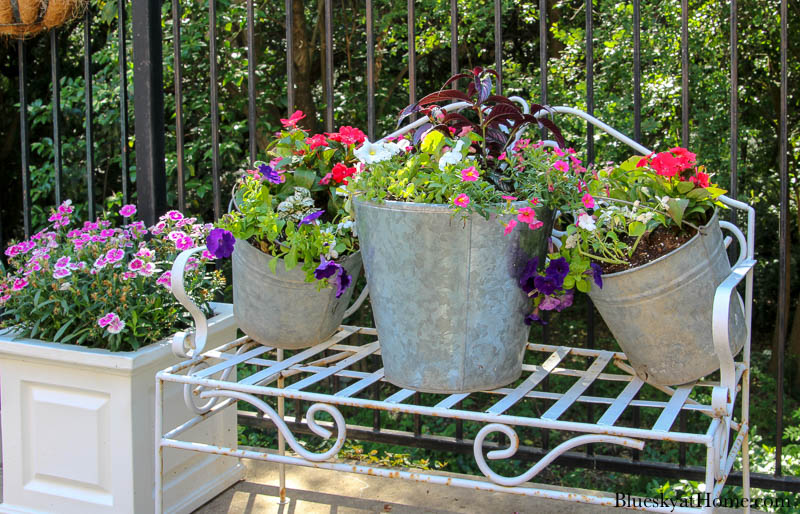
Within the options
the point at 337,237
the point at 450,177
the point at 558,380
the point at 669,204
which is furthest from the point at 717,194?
the point at 558,380

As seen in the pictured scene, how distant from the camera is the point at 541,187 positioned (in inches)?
57.2

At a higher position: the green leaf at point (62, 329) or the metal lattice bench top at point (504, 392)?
the green leaf at point (62, 329)

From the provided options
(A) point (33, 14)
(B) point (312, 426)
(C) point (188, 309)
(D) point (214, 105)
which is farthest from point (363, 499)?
(A) point (33, 14)

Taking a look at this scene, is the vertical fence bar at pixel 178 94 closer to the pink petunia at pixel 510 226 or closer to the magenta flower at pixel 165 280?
the magenta flower at pixel 165 280

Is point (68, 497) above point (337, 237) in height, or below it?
below

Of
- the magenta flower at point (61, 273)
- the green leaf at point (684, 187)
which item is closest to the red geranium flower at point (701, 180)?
the green leaf at point (684, 187)

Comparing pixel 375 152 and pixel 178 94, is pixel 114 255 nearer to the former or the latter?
pixel 178 94

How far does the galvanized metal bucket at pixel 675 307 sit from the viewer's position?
1.43m

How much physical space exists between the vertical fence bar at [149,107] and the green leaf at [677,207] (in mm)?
1453

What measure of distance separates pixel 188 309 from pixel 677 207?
102 centimetres

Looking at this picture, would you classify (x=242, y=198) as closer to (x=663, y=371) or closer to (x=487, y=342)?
(x=487, y=342)

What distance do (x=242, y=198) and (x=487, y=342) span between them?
61 centimetres

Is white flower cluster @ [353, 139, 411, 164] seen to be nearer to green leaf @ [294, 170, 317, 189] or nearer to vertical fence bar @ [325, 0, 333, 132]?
green leaf @ [294, 170, 317, 189]

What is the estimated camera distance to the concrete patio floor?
206 cm
